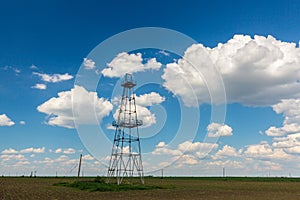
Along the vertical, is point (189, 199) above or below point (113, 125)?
below

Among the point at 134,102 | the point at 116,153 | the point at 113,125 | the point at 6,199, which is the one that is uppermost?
the point at 134,102

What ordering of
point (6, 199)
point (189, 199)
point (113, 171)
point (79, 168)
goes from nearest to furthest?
point (6, 199), point (189, 199), point (113, 171), point (79, 168)

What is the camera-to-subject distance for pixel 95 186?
46.6 metres

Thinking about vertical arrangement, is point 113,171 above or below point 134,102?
below

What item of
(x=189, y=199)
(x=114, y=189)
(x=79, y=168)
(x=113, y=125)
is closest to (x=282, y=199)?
(x=189, y=199)

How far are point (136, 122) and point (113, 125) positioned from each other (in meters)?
3.66

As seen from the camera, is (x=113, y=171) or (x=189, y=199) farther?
(x=113, y=171)

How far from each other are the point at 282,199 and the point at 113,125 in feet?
93.2

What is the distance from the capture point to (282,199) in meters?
34.2

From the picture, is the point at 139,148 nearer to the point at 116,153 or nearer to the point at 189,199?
the point at 116,153

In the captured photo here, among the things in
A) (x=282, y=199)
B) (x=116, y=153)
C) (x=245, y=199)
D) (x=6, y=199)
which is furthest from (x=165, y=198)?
(x=116, y=153)

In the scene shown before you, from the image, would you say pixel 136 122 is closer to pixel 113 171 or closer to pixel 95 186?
pixel 113 171

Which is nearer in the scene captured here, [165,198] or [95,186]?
[165,198]

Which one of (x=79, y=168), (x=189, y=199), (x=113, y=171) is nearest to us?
(x=189, y=199)
